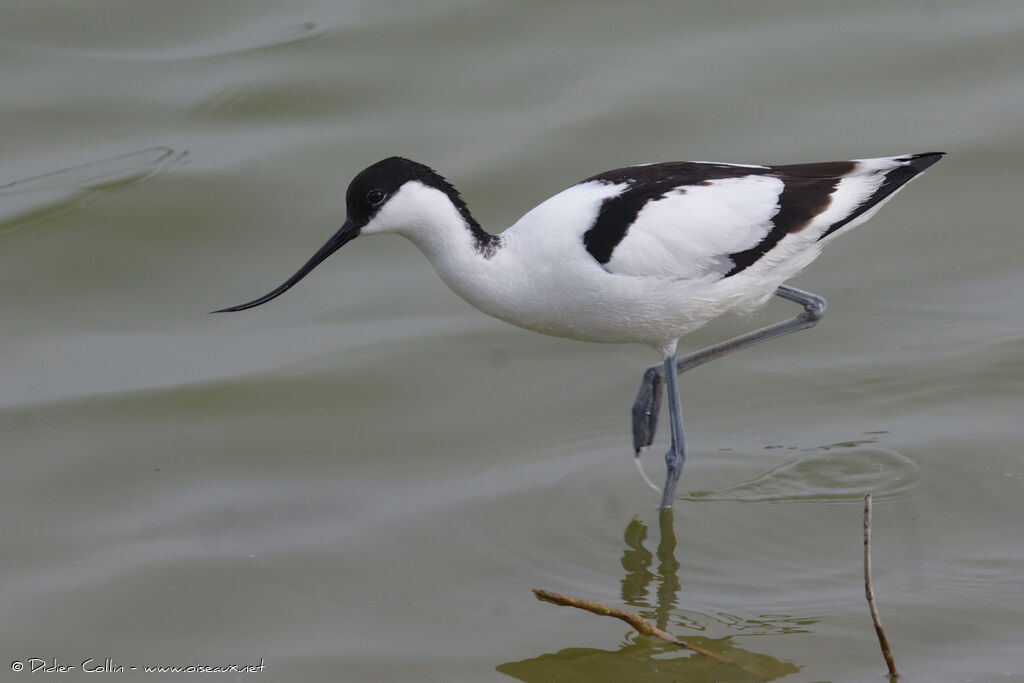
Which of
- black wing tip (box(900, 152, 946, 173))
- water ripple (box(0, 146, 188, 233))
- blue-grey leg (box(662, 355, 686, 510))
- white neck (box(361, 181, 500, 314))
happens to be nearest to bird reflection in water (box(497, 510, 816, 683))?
blue-grey leg (box(662, 355, 686, 510))

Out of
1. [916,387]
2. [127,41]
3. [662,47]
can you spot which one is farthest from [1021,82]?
[127,41]

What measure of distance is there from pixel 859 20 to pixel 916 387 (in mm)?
3667

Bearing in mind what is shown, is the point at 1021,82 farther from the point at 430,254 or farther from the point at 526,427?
the point at 430,254

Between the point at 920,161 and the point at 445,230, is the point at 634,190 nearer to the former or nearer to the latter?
the point at 445,230

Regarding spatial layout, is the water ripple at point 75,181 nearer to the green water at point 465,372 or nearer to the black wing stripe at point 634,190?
the green water at point 465,372

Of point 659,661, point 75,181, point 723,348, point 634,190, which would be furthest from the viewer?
point 75,181

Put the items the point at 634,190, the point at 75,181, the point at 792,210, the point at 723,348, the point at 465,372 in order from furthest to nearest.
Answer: the point at 75,181 < the point at 465,372 < the point at 723,348 < the point at 792,210 < the point at 634,190

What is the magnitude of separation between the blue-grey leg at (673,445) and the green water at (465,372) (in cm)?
11

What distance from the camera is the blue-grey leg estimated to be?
5309 millimetres

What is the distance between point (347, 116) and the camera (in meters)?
8.35

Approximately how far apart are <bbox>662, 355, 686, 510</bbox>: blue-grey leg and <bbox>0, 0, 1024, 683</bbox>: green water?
11cm

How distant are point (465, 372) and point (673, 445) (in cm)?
134

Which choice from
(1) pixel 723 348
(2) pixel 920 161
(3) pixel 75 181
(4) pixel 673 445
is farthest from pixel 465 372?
(3) pixel 75 181

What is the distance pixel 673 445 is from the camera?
5.40 meters
